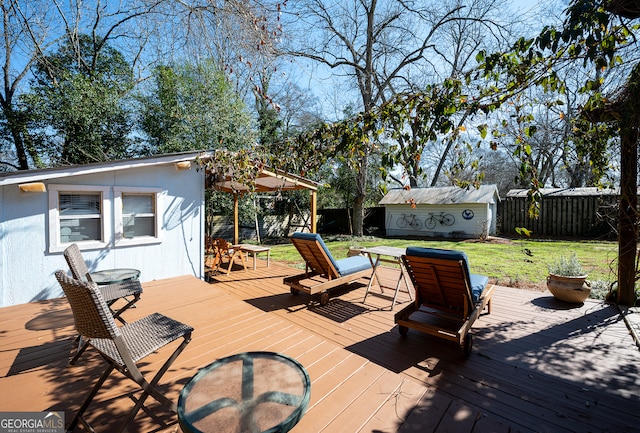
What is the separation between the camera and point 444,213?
17656 mm

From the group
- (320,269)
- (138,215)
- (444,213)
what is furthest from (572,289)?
(444,213)

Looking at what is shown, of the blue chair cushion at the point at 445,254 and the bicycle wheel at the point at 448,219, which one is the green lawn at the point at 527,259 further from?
the blue chair cushion at the point at 445,254

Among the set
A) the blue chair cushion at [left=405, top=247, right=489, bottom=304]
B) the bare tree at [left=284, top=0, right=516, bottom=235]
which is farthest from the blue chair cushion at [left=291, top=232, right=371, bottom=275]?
the bare tree at [left=284, top=0, right=516, bottom=235]

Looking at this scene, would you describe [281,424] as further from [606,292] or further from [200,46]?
[606,292]

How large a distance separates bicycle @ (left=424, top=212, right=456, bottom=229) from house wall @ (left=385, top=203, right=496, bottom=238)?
0.40 feet

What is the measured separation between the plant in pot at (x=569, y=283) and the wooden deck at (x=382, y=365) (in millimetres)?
284

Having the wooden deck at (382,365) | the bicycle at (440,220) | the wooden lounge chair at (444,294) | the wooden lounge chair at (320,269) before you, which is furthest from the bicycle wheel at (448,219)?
the wooden lounge chair at (444,294)

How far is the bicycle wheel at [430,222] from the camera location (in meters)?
18.1

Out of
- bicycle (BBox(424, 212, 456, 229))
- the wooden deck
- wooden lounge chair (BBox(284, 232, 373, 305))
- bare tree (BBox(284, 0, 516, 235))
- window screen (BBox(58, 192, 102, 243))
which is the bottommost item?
the wooden deck

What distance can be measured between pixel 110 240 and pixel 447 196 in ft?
54.5

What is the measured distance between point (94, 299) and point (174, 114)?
12032 mm

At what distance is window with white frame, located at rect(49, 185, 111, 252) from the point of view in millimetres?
5328
